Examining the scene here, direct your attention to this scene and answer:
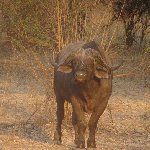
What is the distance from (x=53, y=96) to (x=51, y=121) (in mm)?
473

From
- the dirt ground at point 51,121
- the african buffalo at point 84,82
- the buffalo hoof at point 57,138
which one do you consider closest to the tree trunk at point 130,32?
the dirt ground at point 51,121

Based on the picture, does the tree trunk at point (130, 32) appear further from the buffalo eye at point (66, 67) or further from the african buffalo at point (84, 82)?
the buffalo eye at point (66, 67)

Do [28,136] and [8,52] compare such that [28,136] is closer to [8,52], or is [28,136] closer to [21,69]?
[21,69]

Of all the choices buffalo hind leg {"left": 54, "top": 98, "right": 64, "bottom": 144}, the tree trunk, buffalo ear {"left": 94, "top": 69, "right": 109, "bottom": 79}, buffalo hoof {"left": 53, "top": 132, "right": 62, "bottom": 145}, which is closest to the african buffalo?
buffalo ear {"left": 94, "top": 69, "right": 109, "bottom": 79}

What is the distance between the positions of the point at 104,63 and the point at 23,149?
1.61 meters

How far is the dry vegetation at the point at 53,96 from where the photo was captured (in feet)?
29.2

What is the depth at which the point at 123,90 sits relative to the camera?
48.8 feet

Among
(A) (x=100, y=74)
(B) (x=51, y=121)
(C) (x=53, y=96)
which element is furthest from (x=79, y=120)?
(C) (x=53, y=96)

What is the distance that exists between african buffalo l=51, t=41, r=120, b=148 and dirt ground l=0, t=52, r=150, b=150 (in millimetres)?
518

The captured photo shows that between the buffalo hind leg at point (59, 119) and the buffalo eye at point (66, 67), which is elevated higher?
the buffalo eye at point (66, 67)

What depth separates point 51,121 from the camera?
9.91 metres

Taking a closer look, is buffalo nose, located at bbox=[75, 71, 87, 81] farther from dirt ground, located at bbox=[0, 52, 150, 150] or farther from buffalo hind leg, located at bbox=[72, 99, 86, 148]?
dirt ground, located at bbox=[0, 52, 150, 150]

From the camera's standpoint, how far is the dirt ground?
836cm

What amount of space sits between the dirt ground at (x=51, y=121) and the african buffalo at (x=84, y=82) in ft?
1.70
